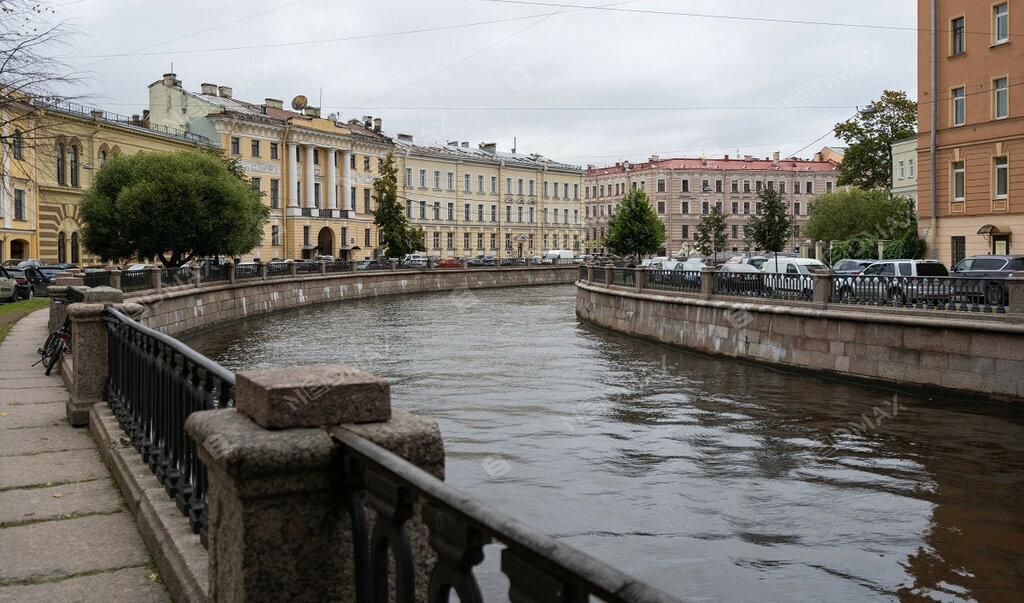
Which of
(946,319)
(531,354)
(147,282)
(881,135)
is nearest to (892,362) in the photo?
(946,319)

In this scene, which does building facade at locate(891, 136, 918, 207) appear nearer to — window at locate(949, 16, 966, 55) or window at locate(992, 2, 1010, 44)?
window at locate(949, 16, 966, 55)

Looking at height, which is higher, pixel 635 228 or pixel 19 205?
pixel 19 205

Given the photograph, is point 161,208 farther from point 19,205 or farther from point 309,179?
point 309,179

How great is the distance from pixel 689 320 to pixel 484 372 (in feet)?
24.0

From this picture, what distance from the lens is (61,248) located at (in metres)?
43.6

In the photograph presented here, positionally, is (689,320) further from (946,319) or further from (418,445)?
(418,445)

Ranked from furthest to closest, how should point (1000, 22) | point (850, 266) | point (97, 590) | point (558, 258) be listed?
point (558, 258) → point (850, 266) → point (1000, 22) → point (97, 590)

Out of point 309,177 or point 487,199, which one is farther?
point 487,199

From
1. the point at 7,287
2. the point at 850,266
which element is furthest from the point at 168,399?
the point at 850,266

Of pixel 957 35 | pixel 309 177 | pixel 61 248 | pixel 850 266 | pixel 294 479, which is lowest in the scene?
pixel 294 479

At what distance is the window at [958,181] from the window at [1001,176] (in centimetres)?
132

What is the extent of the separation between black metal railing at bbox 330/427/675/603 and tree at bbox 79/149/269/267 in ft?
104

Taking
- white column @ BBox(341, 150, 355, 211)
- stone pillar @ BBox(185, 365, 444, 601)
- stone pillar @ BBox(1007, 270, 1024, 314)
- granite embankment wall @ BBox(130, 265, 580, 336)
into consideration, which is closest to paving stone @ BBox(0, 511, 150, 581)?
stone pillar @ BBox(185, 365, 444, 601)

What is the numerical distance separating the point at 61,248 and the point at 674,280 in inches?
1202
